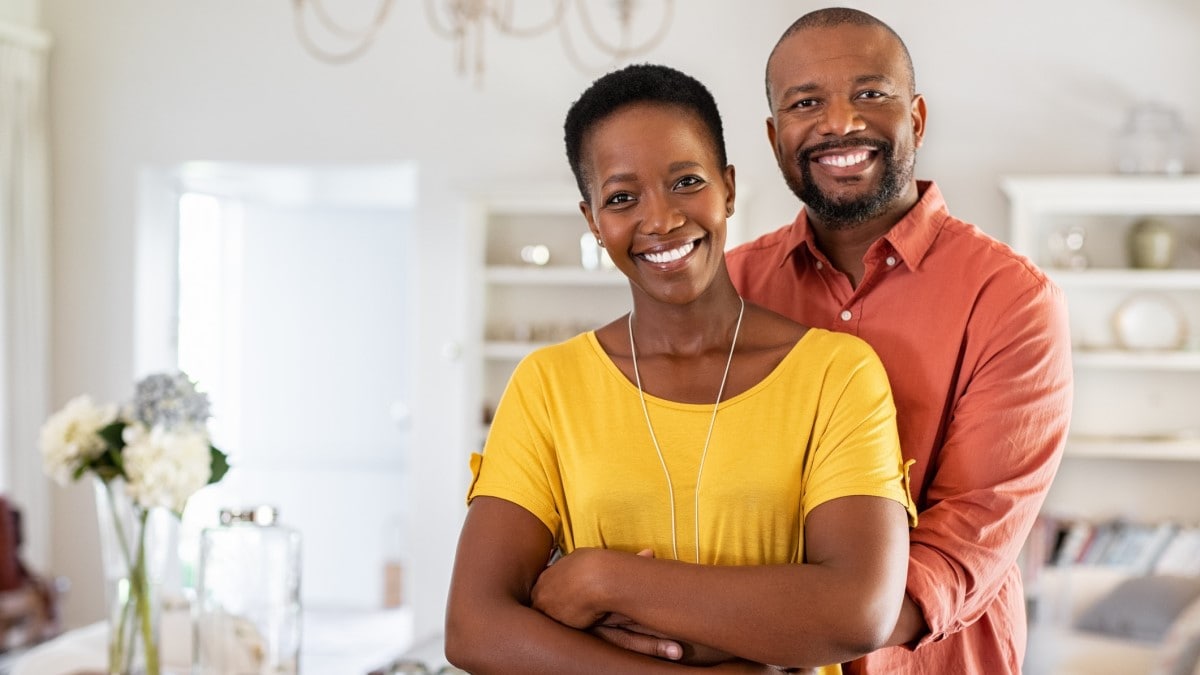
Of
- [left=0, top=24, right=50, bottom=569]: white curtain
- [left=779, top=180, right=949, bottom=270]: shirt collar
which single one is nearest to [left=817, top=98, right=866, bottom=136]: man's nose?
[left=779, top=180, right=949, bottom=270]: shirt collar

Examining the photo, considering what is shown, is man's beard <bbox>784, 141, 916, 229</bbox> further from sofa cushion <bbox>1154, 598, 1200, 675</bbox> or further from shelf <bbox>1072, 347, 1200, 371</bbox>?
shelf <bbox>1072, 347, 1200, 371</bbox>

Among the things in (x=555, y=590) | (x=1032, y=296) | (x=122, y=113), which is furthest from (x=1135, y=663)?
(x=122, y=113)

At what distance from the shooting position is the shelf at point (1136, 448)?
486cm

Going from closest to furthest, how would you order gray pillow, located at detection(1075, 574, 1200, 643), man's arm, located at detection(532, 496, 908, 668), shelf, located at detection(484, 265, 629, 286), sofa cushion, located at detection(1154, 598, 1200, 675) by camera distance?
man's arm, located at detection(532, 496, 908, 668), sofa cushion, located at detection(1154, 598, 1200, 675), gray pillow, located at detection(1075, 574, 1200, 643), shelf, located at detection(484, 265, 629, 286)

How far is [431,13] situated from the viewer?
5.58 m

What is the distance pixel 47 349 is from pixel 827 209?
534cm

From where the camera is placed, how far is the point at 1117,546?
16.0 feet

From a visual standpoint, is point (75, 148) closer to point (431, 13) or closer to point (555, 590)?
point (431, 13)

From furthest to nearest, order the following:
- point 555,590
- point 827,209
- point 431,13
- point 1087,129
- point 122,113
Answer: point 122,113
point 431,13
point 1087,129
point 827,209
point 555,590

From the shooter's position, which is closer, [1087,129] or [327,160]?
[1087,129]

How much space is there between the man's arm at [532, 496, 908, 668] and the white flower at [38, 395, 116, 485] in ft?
4.67

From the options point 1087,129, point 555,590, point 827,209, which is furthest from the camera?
point 1087,129

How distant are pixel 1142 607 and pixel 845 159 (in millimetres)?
3380

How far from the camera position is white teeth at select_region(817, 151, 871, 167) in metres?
1.65
